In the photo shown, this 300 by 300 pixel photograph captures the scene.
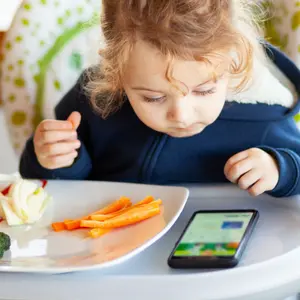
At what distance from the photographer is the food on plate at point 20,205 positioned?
3.17ft

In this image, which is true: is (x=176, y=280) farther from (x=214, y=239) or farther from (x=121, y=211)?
(x=121, y=211)

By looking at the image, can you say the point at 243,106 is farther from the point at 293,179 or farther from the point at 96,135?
the point at 96,135

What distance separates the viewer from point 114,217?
0.94 metres

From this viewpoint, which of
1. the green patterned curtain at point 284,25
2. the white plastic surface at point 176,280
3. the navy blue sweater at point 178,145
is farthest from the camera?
the green patterned curtain at point 284,25

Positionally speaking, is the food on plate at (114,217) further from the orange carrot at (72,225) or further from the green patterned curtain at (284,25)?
the green patterned curtain at (284,25)

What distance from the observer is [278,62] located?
1178 millimetres

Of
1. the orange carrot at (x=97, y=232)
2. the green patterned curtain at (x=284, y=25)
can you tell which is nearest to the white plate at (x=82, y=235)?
the orange carrot at (x=97, y=232)

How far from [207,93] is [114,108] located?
26 cm

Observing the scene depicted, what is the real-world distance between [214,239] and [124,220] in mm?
131

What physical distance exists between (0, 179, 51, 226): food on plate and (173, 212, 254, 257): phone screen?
22 centimetres

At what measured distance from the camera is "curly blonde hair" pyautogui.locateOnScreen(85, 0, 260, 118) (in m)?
0.91

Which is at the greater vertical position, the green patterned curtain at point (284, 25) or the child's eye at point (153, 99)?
the green patterned curtain at point (284, 25)

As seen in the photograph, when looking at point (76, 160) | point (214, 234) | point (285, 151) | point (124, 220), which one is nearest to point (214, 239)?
point (214, 234)

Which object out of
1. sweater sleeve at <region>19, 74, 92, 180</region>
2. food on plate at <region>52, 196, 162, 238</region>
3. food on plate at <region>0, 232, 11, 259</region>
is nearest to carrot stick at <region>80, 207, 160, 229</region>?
food on plate at <region>52, 196, 162, 238</region>
